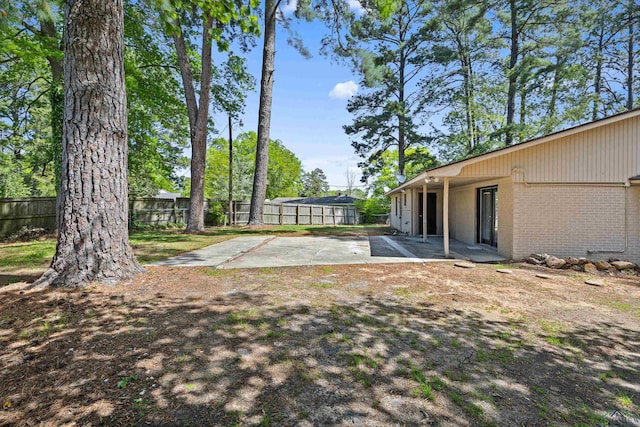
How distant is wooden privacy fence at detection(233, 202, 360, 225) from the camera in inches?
795

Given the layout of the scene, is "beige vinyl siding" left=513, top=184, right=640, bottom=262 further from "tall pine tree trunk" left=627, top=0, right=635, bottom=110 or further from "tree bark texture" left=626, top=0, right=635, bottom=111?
"tall pine tree trunk" left=627, top=0, right=635, bottom=110

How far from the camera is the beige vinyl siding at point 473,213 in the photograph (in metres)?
8.04

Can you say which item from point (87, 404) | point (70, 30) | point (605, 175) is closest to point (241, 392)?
point (87, 404)

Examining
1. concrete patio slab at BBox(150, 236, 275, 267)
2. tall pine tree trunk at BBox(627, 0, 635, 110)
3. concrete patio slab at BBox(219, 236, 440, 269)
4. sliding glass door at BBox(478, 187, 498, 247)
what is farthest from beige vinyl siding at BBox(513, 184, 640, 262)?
tall pine tree trunk at BBox(627, 0, 635, 110)

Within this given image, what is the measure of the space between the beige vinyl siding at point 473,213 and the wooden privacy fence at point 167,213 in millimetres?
11946

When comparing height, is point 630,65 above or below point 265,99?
above

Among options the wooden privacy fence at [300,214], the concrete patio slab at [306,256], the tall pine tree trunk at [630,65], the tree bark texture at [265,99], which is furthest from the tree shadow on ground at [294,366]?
the tall pine tree trunk at [630,65]

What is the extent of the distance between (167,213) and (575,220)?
670 inches

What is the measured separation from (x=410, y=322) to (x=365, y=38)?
Answer: 20.5 m

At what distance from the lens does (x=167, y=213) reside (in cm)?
1636

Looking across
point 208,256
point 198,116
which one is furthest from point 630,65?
point 208,256

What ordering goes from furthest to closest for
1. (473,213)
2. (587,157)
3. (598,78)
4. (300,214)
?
(300,214) < (598,78) < (473,213) < (587,157)

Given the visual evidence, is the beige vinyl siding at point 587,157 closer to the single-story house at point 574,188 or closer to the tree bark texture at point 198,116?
the single-story house at point 574,188

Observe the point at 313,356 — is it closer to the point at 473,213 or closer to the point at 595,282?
the point at 595,282
